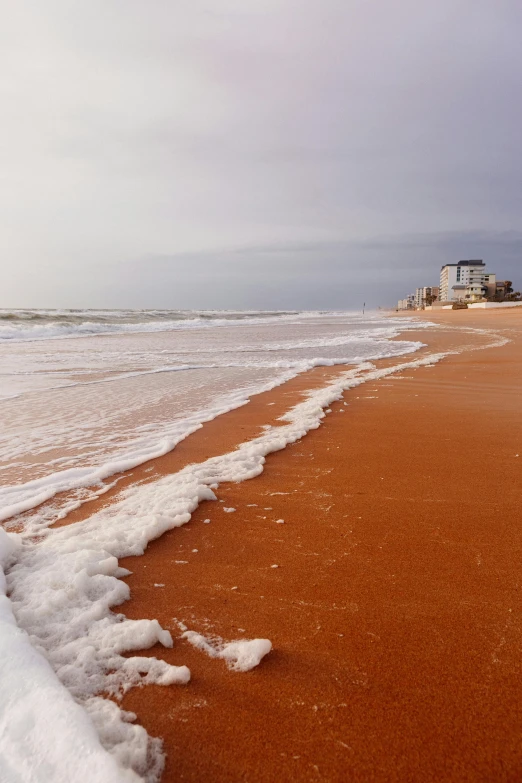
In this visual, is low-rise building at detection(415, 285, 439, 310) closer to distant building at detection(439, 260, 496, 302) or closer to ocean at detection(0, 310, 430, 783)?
distant building at detection(439, 260, 496, 302)

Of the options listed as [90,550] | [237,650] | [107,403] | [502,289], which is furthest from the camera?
[502,289]

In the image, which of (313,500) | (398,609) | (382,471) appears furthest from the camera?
(382,471)

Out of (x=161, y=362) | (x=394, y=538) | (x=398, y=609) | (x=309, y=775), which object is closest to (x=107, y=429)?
(x=394, y=538)

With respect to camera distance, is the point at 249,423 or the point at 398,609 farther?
the point at 249,423

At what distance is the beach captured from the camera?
119 cm

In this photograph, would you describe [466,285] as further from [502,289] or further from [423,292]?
[423,292]

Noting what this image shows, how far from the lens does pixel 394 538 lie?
90.4 inches

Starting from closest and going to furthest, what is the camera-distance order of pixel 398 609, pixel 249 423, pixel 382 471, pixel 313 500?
1. pixel 398 609
2. pixel 313 500
3. pixel 382 471
4. pixel 249 423

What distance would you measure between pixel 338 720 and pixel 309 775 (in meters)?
0.17

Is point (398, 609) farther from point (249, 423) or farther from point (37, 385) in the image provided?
point (37, 385)

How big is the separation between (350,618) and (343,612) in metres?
0.04

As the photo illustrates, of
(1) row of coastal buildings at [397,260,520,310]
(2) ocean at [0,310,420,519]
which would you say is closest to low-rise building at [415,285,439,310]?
(1) row of coastal buildings at [397,260,520,310]

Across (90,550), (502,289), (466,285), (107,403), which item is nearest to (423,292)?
(466,285)

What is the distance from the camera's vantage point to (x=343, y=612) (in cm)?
173
